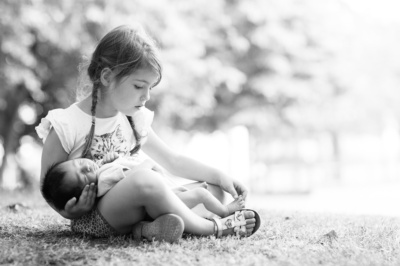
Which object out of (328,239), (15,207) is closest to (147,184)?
(328,239)

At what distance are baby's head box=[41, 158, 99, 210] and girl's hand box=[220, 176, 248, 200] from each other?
0.84m

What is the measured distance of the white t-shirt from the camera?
3.13 metres

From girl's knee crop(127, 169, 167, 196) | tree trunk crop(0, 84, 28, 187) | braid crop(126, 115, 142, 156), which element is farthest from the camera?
tree trunk crop(0, 84, 28, 187)

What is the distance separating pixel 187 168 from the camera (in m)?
3.60

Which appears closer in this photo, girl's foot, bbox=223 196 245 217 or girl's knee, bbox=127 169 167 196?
girl's knee, bbox=127 169 167 196

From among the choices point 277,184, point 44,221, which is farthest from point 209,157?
point 44,221

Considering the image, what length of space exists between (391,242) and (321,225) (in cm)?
81

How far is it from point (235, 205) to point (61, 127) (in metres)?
1.10

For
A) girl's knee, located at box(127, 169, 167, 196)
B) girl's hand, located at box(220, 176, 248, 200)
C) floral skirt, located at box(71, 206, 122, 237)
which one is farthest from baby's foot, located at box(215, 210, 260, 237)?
floral skirt, located at box(71, 206, 122, 237)

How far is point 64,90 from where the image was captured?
Result: 10828 millimetres

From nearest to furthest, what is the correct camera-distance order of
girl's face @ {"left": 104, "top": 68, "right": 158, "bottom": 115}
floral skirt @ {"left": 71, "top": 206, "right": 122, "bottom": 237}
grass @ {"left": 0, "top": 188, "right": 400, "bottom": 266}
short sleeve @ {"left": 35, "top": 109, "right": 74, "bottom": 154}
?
grass @ {"left": 0, "top": 188, "right": 400, "bottom": 266} → floral skirt @ {"left": 71, "top": 206, "right": 122, "bottom": 237} → short sleeve @ {"left": 35, "top": 109, "right": 74, "bottom": 154} → girl's face @ {"left": 104, "top": 68, "right": 158, "bottom": 115}

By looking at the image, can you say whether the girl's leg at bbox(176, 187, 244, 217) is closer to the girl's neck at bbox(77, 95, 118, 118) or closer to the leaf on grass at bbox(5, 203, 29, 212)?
the girl's neck at bbox(77, 95, 118, 118)

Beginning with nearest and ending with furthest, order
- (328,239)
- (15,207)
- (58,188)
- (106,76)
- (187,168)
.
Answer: (58,188) < (328,239) < (106,76) < (187,168) < (15,207)

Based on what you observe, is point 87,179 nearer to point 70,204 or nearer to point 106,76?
point 70,204
